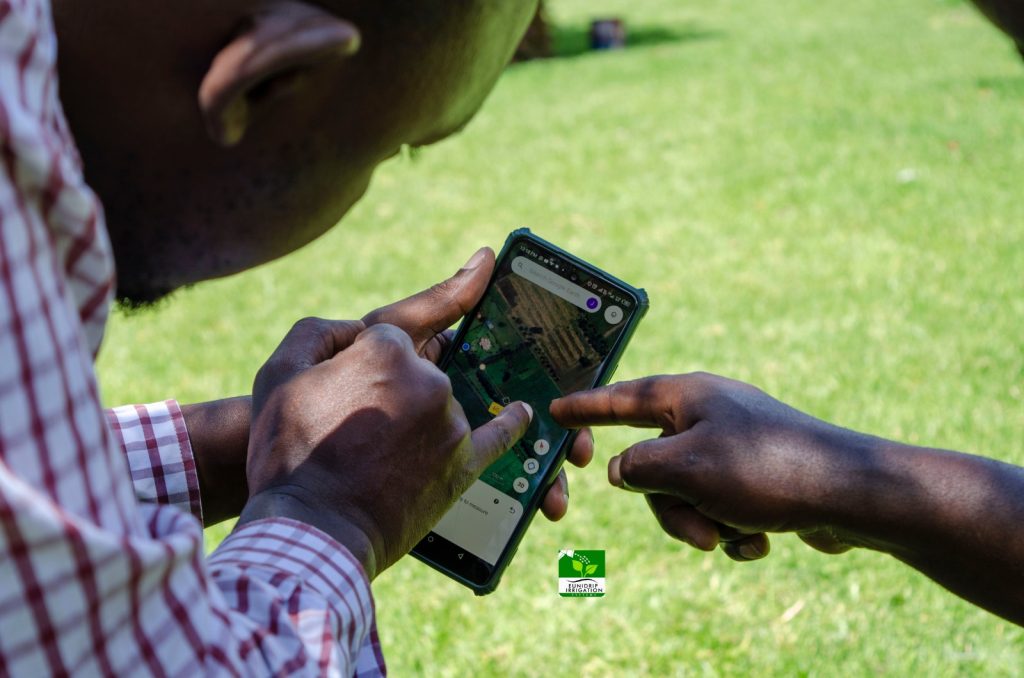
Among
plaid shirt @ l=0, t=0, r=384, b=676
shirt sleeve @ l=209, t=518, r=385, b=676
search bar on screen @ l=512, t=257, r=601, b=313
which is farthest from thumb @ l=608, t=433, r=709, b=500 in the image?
plaid shirt @ l=0, t=0, r=384, b=676

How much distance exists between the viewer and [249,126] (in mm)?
1049

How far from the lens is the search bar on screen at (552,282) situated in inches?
71.5

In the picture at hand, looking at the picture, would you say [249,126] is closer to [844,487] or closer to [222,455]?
[222,455]

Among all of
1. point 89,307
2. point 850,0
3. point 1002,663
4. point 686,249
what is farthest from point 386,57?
point 850,0

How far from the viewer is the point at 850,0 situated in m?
13.7

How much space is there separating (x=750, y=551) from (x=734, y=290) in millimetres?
3595

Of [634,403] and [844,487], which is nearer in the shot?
[844,487]

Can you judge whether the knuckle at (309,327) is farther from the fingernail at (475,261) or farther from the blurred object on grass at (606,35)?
the blurred object on grass at (606,35)

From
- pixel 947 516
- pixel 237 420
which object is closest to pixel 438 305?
pixel 237 420

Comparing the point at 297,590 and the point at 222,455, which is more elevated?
the point at 297,590

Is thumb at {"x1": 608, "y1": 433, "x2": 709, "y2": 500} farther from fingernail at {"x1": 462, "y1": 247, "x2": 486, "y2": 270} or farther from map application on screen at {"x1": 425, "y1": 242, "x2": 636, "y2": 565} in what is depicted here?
fingernail at {"x1": 462, "y1": 247, "x2": 486, "y2": 270}

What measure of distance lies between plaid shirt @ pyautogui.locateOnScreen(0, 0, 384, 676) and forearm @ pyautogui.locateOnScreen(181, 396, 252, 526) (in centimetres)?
71

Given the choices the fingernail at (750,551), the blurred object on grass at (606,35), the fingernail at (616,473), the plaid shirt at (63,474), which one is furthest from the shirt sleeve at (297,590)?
the blurred object on grass at (606,35)

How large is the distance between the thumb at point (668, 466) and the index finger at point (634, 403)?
54 mm
